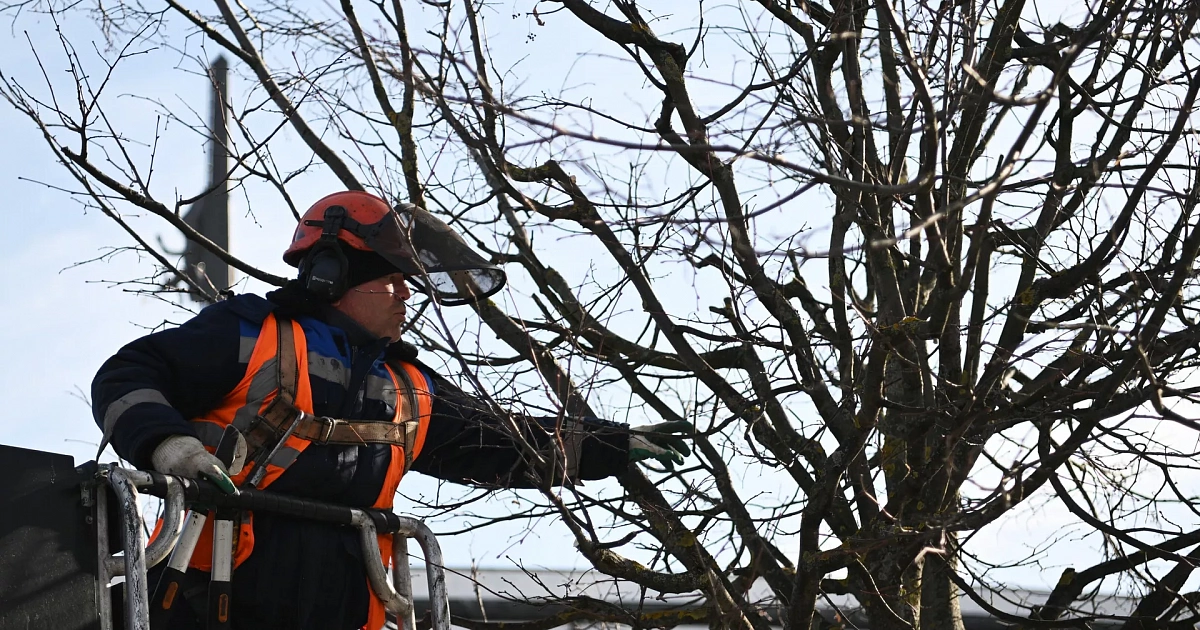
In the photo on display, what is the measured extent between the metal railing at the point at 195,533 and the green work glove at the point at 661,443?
0.84m

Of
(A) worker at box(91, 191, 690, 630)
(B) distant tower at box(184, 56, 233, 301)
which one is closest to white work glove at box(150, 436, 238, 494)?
(A) worker at box(91, 191, 690, 630)

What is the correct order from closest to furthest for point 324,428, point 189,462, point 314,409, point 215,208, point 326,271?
1. point 189,462
2. point 324,428
3. point 314,409
4. point 326,271
5. point 215,208

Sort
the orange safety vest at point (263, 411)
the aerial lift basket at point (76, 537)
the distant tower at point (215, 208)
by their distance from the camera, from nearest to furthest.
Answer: the aerial lift basket at point (76, 537), the orange safety vest at point (263, 411), the distant tower at point (215, 208)

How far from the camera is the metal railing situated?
3223mm

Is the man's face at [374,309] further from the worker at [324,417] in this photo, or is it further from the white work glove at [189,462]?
the white work glove at [189,462]

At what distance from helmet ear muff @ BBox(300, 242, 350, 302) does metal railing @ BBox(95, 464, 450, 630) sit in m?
0.76

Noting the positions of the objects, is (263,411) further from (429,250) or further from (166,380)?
(429,250)

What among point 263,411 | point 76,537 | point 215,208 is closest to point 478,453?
point 263,411

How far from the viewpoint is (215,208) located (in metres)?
5.85

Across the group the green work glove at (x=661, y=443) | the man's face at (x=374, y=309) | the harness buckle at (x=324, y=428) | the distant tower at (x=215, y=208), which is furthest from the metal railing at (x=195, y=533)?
the distant tower at (x=215, y=208)

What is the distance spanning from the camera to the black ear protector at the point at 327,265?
4.43 meters

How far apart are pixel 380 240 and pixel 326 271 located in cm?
27

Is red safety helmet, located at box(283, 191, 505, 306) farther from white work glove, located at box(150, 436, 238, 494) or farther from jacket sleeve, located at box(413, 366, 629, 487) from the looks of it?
white work glove, located at box(150, 436, 238, 494)

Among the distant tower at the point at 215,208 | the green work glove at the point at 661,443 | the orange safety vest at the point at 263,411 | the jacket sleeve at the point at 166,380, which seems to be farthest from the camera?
the distant tower at the point at 215,208
